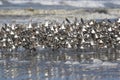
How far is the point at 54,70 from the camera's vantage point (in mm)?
22594

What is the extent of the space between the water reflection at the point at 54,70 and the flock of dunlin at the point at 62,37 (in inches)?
97.2

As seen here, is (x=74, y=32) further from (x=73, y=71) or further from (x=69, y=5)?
(x=69, y=5)

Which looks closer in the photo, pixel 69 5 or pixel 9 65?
pixel 9 65

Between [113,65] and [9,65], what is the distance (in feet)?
12.6

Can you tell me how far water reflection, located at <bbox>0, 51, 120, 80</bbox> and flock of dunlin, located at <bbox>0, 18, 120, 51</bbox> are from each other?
97.2 inches

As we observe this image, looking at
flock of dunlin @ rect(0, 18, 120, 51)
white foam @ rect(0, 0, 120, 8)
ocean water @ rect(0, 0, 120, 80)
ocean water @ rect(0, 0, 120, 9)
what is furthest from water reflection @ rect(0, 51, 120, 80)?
white foam @ rect(0, 0, 120, 8)

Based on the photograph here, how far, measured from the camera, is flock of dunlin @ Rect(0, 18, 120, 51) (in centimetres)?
2848

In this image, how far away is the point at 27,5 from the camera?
70.6 metres

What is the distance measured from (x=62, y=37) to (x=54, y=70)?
6.42 metres

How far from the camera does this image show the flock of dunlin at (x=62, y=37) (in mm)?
28484

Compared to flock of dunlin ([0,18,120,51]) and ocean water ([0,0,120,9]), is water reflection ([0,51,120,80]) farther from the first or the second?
ocean water ([0,0,120,9])

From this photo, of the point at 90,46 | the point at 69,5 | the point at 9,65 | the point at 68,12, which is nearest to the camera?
the point at 9,65

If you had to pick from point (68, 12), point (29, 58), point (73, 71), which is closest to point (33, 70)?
point (73, 71)

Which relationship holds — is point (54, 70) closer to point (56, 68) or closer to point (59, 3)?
point (56, 68)
